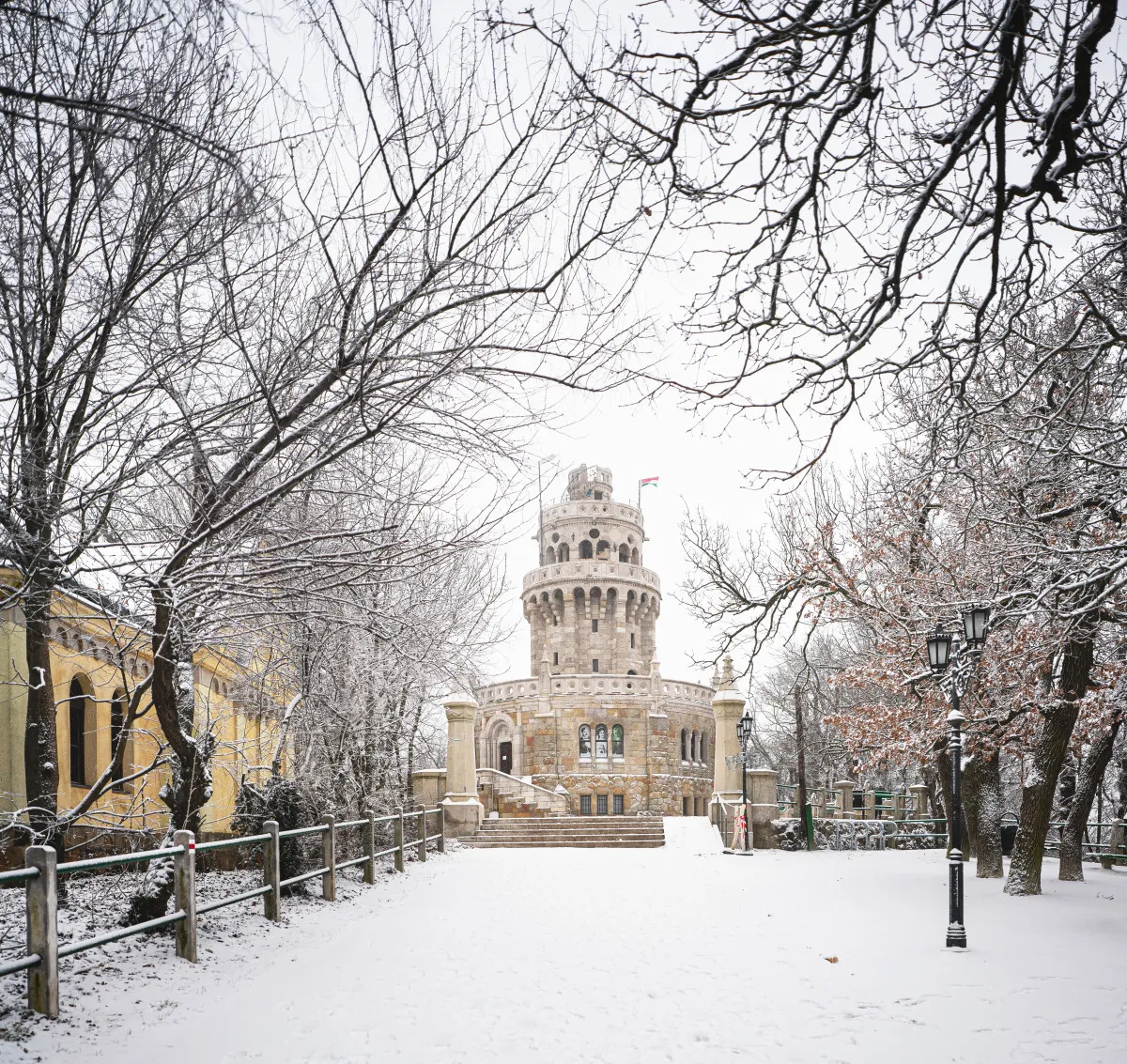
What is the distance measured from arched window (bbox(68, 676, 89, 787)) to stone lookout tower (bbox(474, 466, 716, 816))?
25.9 metres

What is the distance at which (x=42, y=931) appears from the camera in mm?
6098

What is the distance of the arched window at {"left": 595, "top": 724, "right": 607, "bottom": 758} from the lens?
47.2 metres

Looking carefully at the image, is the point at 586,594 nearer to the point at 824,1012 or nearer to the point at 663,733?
the point at 663,733

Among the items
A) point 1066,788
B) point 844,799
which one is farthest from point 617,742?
point 1066,788

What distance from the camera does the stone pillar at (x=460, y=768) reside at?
25375 mm

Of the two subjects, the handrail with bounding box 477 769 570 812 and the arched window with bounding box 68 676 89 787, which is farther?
the handrail with bounding box 477 769 570 812

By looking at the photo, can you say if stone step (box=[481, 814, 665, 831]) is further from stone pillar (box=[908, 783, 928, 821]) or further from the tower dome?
the tower dome

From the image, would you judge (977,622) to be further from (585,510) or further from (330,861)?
(585,510)

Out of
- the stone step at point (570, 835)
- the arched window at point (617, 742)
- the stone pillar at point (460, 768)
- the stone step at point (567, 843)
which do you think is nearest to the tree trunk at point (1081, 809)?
the stone step at point (567, 843)

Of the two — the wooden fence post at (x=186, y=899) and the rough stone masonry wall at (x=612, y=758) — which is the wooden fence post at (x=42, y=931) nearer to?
the wooden fence post at (x=186, y=899)

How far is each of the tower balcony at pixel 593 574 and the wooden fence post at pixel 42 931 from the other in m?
47.6

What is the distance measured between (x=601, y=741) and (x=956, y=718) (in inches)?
1503

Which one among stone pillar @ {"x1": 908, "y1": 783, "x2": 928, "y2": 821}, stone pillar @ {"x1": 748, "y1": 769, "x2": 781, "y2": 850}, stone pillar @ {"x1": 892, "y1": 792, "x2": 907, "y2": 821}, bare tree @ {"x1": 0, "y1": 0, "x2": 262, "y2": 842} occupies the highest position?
bare tree @ {"x1": 0, "y1": 0, "x2": 262, "y2": 842}

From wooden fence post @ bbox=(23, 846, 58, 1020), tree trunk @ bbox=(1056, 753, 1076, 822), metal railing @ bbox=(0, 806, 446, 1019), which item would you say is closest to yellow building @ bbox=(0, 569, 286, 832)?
metal railing @ bbox=(0, 806, 446, 1019)
